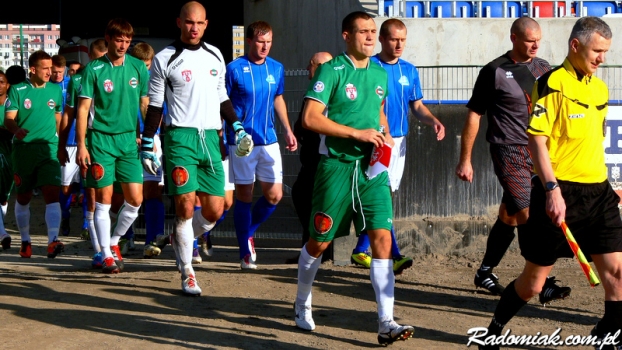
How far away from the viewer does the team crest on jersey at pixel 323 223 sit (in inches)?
248

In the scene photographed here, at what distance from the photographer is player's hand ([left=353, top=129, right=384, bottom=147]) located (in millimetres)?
6129

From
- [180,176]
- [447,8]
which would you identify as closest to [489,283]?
[180,176]

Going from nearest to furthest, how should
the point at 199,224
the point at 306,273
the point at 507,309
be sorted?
1. the point at 507,309
2. the point at 306,273
3. the point at 199,224

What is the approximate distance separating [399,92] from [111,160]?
2.73 metres

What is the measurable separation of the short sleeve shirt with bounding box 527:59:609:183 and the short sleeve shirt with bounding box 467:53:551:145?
197 cm

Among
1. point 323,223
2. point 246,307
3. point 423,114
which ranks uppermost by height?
point 423,114

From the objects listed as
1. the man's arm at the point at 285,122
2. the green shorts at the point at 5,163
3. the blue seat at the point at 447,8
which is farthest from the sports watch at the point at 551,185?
the green shorts at the point at 5,163

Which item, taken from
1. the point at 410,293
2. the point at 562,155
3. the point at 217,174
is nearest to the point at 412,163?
the point at 410,293

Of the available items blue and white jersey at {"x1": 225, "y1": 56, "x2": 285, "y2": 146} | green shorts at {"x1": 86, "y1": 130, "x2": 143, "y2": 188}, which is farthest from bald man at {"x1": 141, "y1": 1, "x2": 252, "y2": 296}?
green shorts at {"x1": 86, "y1": 130, "x2": 143, "y2": 188}

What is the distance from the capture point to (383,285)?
6.13 m

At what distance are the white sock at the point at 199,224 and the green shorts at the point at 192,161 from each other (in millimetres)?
505

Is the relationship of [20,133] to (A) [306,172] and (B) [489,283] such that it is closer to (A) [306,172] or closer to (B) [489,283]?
(A) [306,172]

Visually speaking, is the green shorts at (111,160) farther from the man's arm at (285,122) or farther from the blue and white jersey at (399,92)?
the blue and white jersey at (399,92)

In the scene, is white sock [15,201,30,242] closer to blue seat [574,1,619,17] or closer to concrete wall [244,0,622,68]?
concrete wall [244,0,622,68]
